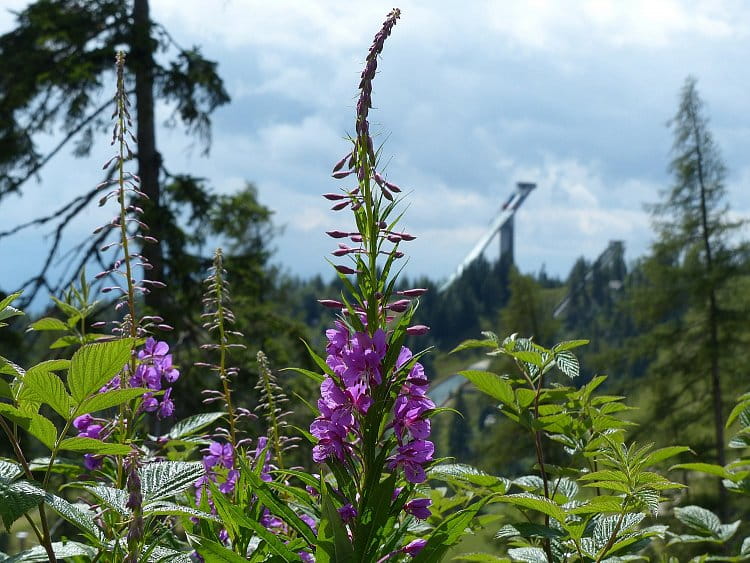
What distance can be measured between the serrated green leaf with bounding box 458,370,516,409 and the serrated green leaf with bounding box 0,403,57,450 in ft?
3.28

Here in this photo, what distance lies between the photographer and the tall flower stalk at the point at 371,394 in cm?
154

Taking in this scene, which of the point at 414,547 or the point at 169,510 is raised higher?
the point at 169,510

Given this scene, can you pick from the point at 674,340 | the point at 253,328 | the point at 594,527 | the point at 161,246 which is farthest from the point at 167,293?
the point at 674,340

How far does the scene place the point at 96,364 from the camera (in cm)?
146

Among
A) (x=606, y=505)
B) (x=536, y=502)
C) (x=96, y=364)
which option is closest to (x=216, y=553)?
(x=96, y=364)

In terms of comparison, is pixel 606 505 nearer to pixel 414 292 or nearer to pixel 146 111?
pixel 414 292

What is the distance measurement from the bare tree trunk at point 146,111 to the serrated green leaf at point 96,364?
12.9m

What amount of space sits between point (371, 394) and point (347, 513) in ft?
0.75

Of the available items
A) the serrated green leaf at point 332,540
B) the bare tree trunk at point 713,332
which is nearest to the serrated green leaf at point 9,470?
the serrated green leaf at point 332,540

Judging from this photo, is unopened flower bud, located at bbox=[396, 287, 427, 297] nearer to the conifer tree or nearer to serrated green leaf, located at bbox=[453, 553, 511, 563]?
serrated green leaf, located at bbox=[453, 553, 511, 563]

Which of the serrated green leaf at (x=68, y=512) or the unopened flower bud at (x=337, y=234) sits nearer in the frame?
the serrated green leaf at (x=68, y=512)

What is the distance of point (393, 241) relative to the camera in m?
1.67

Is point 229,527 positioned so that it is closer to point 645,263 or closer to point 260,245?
point 645,263

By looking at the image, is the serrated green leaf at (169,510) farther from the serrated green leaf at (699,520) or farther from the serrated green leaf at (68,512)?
the serrated green leaf at (699,520)
